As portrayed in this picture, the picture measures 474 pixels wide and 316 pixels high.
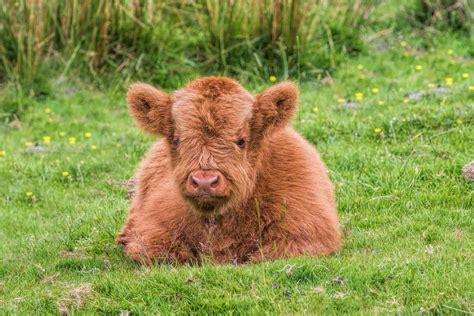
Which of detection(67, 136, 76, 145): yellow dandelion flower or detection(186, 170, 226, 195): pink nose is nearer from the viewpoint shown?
detection(186, 170, 226, 195): pink nose

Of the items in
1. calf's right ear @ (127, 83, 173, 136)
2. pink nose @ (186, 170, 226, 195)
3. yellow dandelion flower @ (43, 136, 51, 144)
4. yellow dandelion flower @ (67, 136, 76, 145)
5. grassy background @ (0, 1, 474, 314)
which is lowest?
yellow dandelion flower @ (43, 136, 51, 144)

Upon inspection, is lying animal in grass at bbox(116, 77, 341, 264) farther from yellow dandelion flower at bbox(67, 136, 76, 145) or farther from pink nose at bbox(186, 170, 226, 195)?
yellow dandelion flower at bbox(67, 136, 76, 145)

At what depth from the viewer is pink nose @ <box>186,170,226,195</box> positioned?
6602mm

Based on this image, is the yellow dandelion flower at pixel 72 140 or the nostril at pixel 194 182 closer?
the nostril at pixel 194 182

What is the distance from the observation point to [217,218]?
23.4ft

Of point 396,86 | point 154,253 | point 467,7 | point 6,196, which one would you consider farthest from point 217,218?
point 467,7

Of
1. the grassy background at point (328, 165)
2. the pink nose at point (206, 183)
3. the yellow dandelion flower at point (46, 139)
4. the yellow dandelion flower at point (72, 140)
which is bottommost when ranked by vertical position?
the yellow dandelion flower at point (46, 139)

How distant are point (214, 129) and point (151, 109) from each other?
0.67 m

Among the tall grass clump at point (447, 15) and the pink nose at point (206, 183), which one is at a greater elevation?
the pink nose at point (206, 183)

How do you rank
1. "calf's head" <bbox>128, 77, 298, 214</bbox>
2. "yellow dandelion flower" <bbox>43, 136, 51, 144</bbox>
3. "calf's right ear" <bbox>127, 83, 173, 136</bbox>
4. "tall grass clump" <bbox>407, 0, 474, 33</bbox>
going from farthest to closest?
"tall grass clump" <bbox>407, 0, 474, 33</bbox>
"yellow dandelion flower" <bbox>43, 136, 51, 144</bbox>
"calf's right ear" <bbox>127, 83, 173, 136</bbox>
"calf's head" <bbox>128, 77, 298, 214</bbox>

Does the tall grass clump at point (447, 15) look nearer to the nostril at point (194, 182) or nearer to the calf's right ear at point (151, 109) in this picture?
the calf's right ear at point (151, 109)

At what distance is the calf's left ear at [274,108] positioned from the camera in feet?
23.4

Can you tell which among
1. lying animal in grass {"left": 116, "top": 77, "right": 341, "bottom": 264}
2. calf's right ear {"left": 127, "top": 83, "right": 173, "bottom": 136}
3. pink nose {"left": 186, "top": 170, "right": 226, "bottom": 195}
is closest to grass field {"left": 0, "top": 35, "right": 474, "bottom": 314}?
lying animal in grass {"left": 116, "top": 77, "right": 341, "bottom": 264}

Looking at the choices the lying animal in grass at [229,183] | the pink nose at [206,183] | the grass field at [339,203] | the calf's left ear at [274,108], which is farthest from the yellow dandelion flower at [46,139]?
the pink nose at [206,183]
